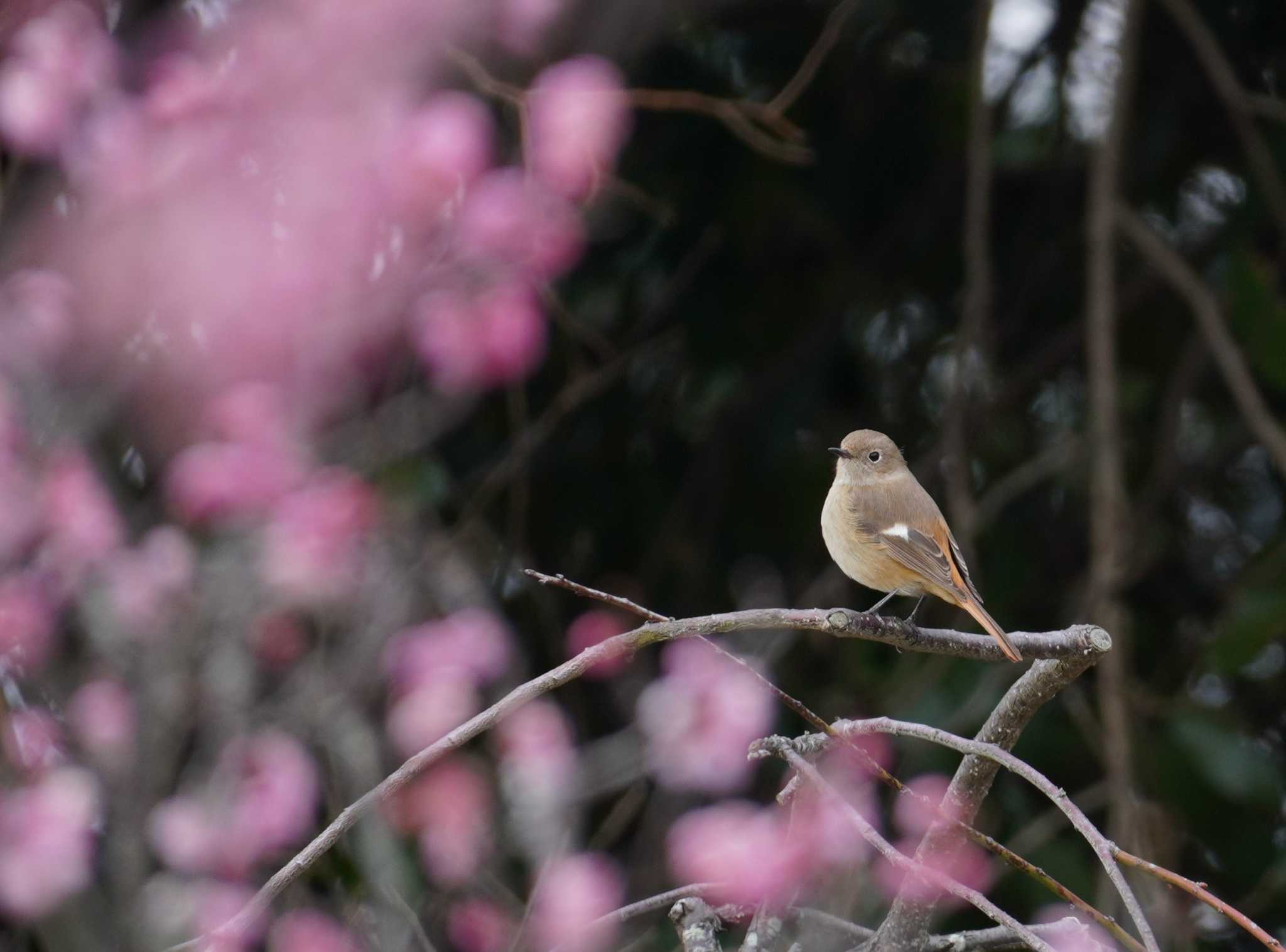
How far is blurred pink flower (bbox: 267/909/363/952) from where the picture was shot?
2.91 metres

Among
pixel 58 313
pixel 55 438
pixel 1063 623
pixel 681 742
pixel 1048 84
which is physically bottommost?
pixel 681 742

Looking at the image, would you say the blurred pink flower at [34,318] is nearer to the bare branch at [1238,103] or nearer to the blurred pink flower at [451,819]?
the blurred pink flower at [451,819]

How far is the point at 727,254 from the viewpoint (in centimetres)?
359

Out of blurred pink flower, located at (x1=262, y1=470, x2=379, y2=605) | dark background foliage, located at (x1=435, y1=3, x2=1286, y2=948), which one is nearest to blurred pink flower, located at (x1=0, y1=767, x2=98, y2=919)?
blurred pink flower, located at (x1=262, y1=470, x2=379, y2=605)

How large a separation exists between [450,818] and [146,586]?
2.77 ft

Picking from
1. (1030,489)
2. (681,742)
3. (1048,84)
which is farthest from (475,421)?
(1048,84)

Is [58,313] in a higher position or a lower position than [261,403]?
higher

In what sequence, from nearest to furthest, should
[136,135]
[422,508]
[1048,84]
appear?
[136,135] < [422,508] < [1048,84]

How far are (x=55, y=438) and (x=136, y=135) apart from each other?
0.68 m

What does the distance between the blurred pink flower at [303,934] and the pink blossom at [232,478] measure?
0.93 meters

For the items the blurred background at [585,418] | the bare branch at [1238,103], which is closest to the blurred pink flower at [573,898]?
the blurred background at [585,418]

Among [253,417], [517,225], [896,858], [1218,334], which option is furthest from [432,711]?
[896,858]

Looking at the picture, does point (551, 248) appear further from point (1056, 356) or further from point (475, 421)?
point (1056, 356)

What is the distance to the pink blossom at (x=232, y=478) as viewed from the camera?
3297mm
